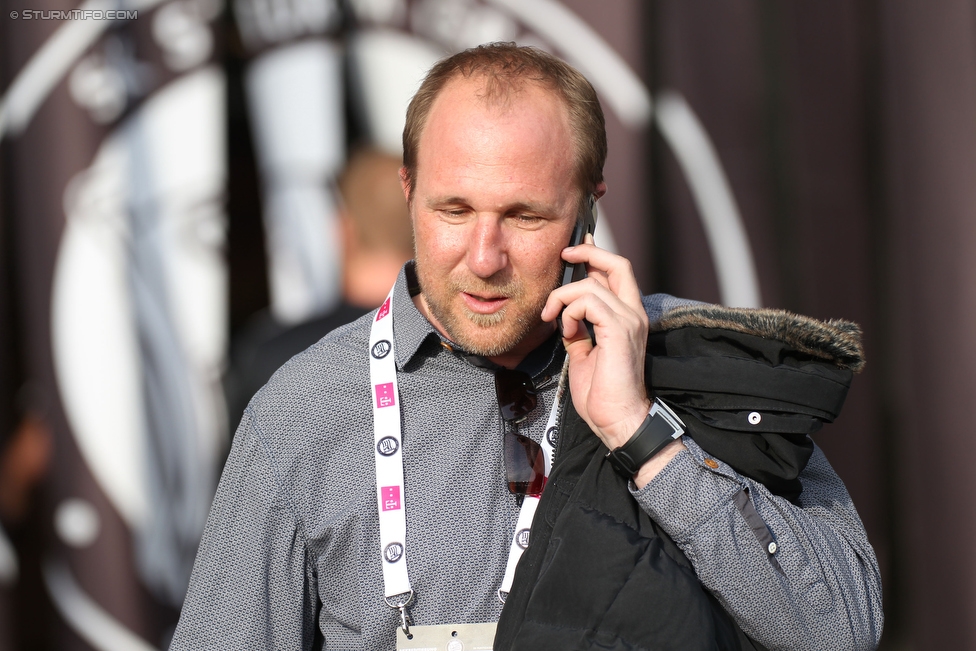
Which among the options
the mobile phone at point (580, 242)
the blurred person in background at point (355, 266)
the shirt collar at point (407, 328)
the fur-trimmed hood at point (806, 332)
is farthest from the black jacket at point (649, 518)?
the blurred person in background at point (355, 266)

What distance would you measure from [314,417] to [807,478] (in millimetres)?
758

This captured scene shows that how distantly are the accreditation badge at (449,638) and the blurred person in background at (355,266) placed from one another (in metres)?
1.32

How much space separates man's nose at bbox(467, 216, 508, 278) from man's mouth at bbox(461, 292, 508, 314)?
0.05 m

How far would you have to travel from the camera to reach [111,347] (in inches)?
110

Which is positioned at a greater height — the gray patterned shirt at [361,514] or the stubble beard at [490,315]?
the stubble beard at [490,315]

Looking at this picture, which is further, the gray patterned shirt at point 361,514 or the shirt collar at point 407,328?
the shirt collar at point 407,328

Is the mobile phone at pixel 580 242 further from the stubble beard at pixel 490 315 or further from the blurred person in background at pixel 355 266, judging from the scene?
the blurred person in background at pixel 355 266

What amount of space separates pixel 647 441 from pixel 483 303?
0.34m

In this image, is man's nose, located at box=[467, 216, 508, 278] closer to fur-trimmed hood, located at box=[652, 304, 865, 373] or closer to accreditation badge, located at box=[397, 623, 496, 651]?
fur-trimmed hood, located at box=[652, 304, 865, 373]

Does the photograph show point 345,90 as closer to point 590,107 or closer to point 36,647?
point 590,107

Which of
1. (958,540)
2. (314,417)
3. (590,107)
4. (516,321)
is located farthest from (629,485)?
(958,540)

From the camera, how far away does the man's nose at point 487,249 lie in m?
1.40

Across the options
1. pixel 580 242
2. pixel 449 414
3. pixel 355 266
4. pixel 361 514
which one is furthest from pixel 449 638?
pixel 355 266

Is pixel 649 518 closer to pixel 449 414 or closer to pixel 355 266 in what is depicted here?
pixel 449 414
